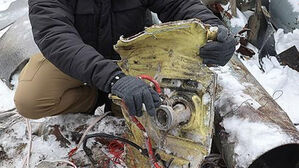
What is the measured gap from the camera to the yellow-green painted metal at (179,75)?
1.74m

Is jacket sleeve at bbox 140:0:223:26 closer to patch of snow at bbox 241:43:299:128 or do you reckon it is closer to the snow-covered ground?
Answer: the snow-covered ground

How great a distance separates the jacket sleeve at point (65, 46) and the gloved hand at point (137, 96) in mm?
138

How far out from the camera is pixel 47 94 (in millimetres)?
2342

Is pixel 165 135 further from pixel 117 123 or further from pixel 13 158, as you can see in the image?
pixel 13 158

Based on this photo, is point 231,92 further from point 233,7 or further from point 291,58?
point 233,7

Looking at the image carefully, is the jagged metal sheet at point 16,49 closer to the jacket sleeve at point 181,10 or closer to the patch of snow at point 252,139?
the jacket sleeve at point 181,10

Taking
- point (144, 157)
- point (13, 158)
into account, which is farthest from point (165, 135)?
point (13, 158)

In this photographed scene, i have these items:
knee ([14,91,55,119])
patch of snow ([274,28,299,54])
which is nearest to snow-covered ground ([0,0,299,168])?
patch of snow ([274,28,299,54])

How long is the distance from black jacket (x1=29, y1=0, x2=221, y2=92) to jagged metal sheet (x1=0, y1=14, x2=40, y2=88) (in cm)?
113

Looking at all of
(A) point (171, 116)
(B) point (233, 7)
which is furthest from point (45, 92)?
(B) point (233, 7)

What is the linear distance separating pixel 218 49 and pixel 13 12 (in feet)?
10.1

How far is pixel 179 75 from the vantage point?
1.85 meters

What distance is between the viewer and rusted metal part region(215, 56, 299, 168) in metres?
1.80

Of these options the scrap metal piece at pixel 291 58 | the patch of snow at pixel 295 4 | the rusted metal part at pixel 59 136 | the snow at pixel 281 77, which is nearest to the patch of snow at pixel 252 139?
the rusted metal part at pixel 59 136
